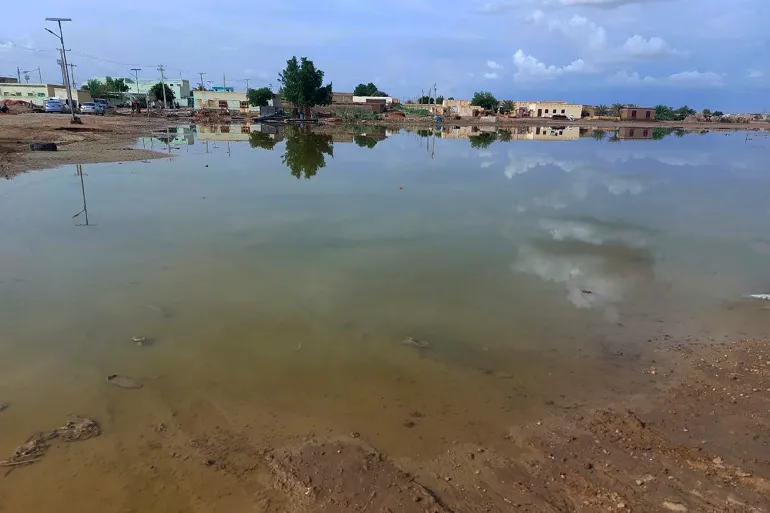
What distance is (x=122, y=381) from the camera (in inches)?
198

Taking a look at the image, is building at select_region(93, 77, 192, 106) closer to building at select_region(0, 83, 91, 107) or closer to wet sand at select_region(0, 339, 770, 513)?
building at select_region(0, 83, 91, 107)

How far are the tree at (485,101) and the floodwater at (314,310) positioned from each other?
80352mm

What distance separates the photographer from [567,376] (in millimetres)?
5383

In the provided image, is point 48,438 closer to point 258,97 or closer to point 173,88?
point 258,97

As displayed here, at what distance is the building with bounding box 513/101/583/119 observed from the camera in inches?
3637

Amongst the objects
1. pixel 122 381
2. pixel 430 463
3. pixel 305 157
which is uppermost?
pixel 305 157

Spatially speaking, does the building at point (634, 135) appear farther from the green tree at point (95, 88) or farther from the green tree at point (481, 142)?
the green tree at point (95, 88)

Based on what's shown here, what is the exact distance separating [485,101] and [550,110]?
13673mm

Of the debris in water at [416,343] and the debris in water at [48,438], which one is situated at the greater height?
the debris in water at [416,343]

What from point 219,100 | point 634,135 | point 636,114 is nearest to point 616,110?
point 636,114

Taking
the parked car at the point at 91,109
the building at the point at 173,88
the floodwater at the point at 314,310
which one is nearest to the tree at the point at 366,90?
the building at the point at 173,88

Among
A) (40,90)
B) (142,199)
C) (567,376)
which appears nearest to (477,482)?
(567,376)

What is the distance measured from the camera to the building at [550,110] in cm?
9238

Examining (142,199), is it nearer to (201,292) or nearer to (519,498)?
(201,292)
